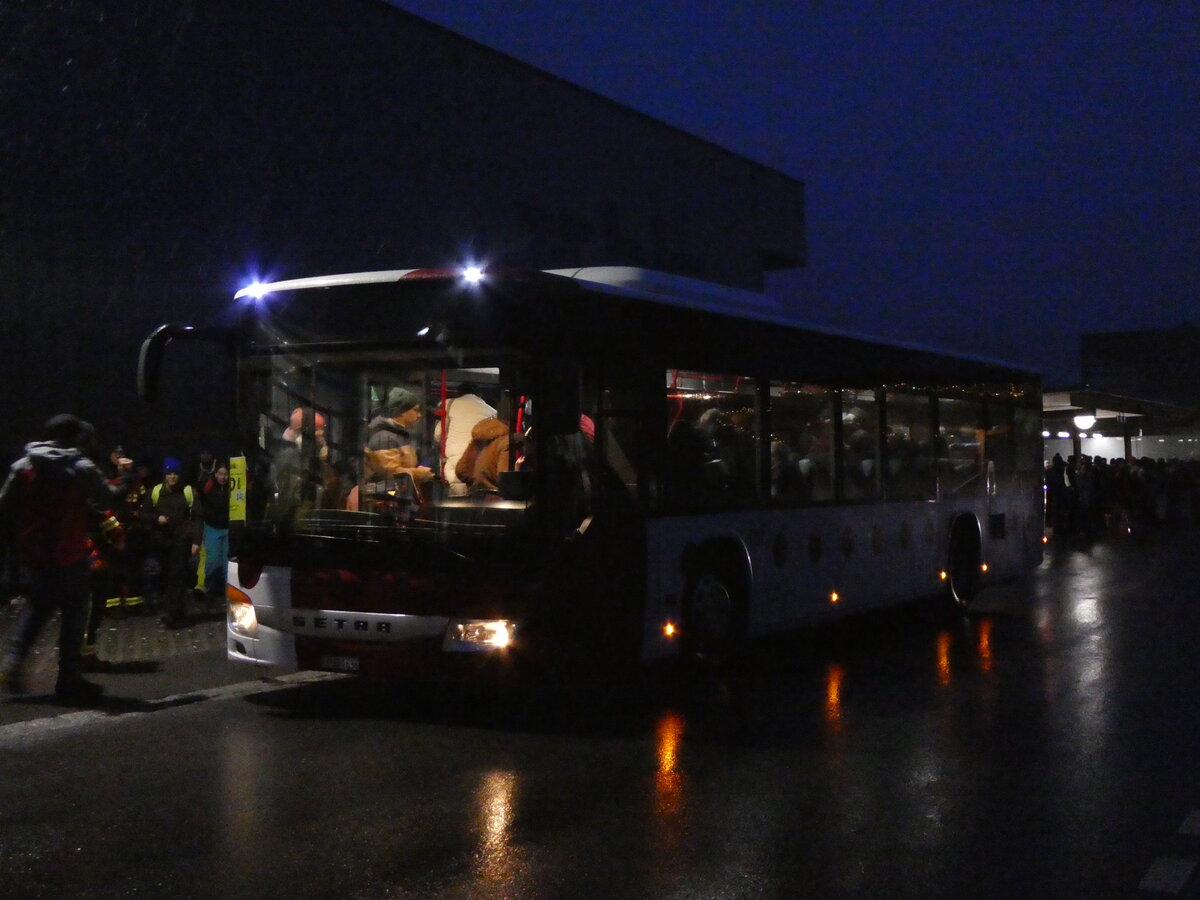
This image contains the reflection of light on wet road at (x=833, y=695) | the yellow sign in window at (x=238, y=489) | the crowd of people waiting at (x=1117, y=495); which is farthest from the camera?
the crowd of people waiting at (x=1117, y=495)

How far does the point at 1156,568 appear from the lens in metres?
22.4

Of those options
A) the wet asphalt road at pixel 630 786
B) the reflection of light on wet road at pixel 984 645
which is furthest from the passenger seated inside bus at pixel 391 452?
the reflection of light on wet road at pixel 984 645

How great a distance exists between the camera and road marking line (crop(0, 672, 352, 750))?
8602mm

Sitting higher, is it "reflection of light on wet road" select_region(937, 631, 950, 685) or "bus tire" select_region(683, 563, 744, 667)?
"bus tire" select_region(683, 563, 744, 667)

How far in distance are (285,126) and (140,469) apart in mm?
9233

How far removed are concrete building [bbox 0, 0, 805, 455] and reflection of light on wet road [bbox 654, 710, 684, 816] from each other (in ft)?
41.0

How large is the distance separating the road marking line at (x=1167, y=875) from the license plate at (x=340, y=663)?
4907 millimetres

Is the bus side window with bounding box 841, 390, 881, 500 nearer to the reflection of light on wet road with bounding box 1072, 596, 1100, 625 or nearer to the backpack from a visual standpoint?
the reflection of light on wet road with bounding box 1072, 596, 1100, 625

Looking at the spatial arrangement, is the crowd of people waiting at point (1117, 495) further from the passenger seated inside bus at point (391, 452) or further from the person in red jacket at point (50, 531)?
the person in red jacket at point (50, 531)

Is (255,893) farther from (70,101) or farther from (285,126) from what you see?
(285,126)

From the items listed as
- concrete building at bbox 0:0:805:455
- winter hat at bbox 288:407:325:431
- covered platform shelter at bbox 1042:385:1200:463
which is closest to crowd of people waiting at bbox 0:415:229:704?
winter hat at bbox 288:407:325:431

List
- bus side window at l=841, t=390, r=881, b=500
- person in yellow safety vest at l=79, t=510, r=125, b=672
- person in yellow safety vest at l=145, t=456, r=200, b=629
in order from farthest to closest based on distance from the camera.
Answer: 1. person in yellow safety vest at l=145, t=456, r=200, b=629
2. bus side window at l=841, t=390, r=881, b=500
3. person in yellow safety vest at l=79, t=510, r=125, b=672

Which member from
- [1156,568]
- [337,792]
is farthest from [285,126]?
[337,792]

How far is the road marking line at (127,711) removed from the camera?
860 cm
